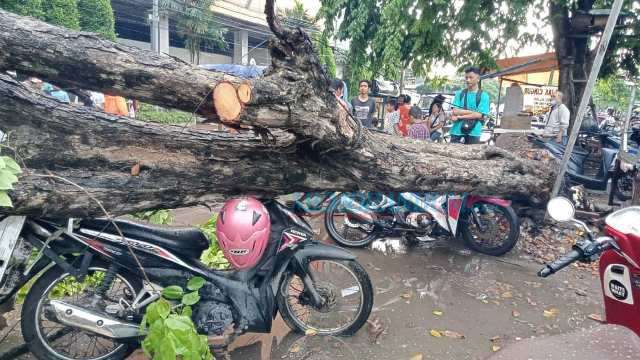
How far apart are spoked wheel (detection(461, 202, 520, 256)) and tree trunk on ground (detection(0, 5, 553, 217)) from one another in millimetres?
1739

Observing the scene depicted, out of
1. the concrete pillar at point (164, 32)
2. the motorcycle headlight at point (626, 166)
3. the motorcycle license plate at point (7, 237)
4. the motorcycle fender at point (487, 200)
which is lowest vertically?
the motorcycle fender at point (487, 200)

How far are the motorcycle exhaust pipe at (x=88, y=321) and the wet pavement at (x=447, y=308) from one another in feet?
2.30

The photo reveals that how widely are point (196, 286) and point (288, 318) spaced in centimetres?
75

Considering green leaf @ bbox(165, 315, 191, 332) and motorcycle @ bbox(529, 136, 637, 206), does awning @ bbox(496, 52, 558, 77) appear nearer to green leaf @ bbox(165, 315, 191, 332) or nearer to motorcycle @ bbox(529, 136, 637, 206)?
motorcycle @ bbox(529, 136, 637, 206)

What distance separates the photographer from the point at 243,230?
8.39 ft

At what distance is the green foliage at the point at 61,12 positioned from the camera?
13.2m

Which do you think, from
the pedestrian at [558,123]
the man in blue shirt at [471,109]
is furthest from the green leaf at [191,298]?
the pedestrian at [558,123]

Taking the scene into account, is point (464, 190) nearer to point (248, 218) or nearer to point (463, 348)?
point (463, 348)

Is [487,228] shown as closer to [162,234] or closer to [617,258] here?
[617,258]

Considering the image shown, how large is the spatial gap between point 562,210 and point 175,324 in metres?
2.05

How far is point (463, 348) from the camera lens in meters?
2.92

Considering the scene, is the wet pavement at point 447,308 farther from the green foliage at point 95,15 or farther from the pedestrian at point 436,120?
the green foliage at point 95,15

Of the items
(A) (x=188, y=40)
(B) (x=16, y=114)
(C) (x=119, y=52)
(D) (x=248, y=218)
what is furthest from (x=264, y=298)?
(A) (x=188, y=40)

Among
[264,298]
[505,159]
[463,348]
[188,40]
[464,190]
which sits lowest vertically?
[463,348]
